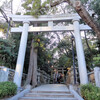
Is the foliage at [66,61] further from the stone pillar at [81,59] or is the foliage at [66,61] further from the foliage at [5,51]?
the foliage at [5,51]

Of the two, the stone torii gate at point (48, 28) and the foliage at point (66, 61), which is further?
the foliage at point (66, 61)

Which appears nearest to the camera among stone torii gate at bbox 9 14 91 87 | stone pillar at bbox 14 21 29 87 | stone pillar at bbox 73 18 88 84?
stone pillar at bbox 73 18 88 84

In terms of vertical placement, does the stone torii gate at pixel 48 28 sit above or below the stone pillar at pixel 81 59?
above

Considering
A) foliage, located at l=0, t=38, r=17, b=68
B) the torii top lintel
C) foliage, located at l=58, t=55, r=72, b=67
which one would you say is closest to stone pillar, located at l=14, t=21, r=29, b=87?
the torii top lintel

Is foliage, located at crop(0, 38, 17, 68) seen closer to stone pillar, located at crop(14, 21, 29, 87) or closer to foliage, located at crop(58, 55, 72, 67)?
stone pillar, located at crop(14, 21, 29, 87)

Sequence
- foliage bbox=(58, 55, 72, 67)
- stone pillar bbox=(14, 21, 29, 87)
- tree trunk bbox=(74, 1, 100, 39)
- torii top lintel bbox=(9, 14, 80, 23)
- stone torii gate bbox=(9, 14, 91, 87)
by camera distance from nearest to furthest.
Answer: tree trunk bbox=(74, 1, 100, 39) < stone pillar bbox=(14, 21, 29, 87) < stone torii gate bbox=(9, 14, 91, 87) < torii top lintel bbox=(9, 14, 80, 23) < foliage bbox=(58, 55, 72, 67)

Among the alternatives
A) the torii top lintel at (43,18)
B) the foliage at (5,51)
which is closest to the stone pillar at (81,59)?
the torii top lintel at (43,18)

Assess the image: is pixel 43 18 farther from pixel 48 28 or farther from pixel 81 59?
pixel 81 59

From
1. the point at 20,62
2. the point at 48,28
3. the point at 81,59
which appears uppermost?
the point at 48,28

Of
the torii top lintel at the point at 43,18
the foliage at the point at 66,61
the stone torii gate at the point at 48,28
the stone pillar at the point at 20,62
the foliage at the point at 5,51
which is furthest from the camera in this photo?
the foliage at the point at 66,61

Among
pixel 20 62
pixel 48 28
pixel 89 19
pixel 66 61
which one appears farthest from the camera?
pixel 66 61

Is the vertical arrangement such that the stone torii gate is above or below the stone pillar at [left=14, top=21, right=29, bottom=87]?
above

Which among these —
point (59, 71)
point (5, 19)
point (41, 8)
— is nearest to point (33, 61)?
point (41, 8)

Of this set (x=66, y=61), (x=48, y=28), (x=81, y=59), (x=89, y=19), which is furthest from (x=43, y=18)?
(x=66, y=61)
